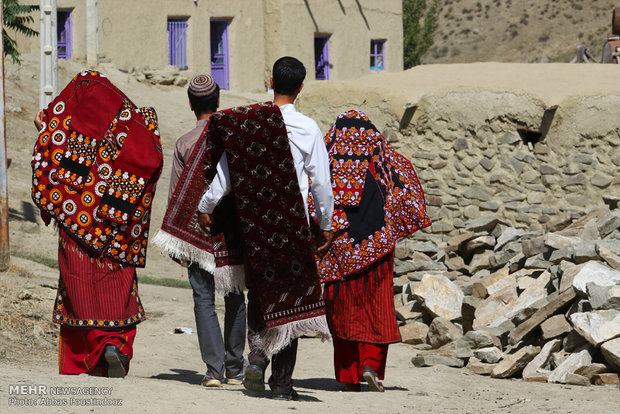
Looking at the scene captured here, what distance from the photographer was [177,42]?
21.4 metres

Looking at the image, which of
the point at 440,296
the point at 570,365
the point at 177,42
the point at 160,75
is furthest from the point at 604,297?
the point at 177,42

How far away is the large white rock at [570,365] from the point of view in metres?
5.97

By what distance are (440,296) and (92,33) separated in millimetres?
13581

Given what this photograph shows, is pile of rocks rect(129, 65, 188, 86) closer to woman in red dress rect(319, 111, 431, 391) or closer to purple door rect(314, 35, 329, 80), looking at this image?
purple door rect(314, 35, 329, 80)

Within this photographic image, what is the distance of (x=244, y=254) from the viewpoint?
446 centimetres

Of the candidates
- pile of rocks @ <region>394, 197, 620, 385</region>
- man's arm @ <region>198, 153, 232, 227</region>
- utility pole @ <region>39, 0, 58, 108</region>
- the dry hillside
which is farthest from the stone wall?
the dry hillside

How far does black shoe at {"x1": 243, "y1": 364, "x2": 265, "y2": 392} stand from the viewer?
14.6 ft

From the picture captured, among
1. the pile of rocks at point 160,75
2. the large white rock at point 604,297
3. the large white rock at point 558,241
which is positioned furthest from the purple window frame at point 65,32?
the large white rock at point 604,297

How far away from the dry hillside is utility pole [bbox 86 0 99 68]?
95.5 feet

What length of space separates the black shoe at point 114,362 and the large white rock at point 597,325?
2783 millimetres

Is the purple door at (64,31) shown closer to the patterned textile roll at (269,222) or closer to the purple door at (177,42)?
the purple door at (177,42)

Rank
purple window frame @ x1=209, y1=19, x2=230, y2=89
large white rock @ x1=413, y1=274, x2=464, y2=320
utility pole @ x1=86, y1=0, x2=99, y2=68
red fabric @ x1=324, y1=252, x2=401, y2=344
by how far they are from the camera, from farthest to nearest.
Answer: purple window frame @ x1=209, y1=19, x2=230, y2=89, utility pole @ x1=86, y1=0, x2=99, y2=68, large white rock @ x1=413, y1=274, x2=464, y2=320, red fabric @ x1=324, y1=252, x2=401, y2=344

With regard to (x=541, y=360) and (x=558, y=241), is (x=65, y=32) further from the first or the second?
(x=541, y=360)

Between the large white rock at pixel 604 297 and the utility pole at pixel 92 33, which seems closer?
the large white rock at pixel 604 297
